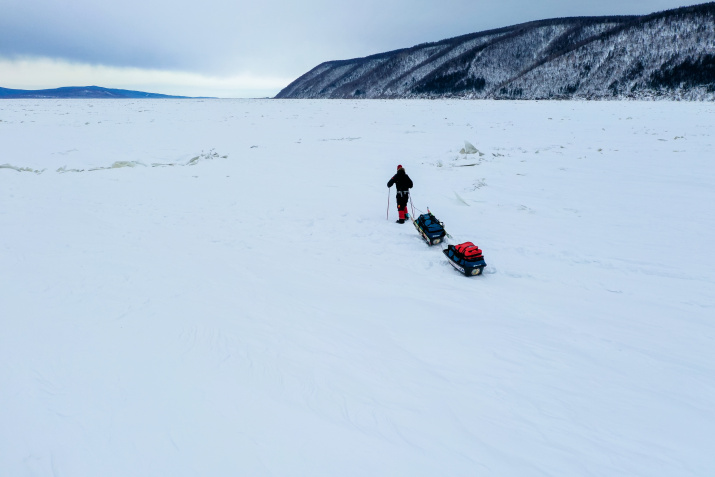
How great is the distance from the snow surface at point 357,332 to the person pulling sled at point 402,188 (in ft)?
1.55

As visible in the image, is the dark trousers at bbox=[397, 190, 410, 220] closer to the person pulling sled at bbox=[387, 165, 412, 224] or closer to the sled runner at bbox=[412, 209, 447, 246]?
the person pulling sled at bbox=[387, 165, 412, 224]

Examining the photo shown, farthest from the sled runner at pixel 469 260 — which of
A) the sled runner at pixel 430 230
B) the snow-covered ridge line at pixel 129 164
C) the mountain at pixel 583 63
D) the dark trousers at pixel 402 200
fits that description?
the mountain at pixel 583 63

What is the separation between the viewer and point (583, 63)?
7975cm

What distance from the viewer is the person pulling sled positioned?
9184 mm

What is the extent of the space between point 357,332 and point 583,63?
99505 millimetres

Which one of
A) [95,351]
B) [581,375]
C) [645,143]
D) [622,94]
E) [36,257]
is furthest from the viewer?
[622,94]

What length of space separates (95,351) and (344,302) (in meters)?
3.45

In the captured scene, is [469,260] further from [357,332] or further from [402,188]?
[402,188]

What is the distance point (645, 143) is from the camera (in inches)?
671

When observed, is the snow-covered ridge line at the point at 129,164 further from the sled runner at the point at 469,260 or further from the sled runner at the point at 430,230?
the sled runner at the point at 469,260

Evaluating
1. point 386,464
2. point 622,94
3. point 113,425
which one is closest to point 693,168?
point 386,464

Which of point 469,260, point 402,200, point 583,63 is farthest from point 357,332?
point 583,63

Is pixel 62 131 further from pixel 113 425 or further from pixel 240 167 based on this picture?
pixel 113 425

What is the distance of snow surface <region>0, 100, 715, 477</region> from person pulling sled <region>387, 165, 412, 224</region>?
0.47 m
